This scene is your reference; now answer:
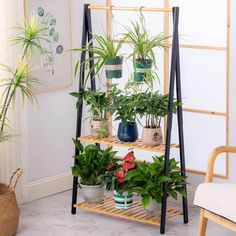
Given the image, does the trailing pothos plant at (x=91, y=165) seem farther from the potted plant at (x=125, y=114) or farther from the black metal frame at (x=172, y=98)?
the potted plant at (x=125, y=114)

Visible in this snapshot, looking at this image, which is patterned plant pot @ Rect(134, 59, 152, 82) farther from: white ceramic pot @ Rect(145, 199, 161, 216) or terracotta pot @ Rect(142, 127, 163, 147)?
white ceramic pot @ Rect(145, 199, 161, 216)

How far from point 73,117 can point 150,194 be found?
1.05m

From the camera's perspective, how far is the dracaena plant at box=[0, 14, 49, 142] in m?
4.40

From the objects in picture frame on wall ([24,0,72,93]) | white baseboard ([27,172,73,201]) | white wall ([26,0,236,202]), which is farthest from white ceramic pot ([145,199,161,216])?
picture frame on wall ([24,0,72,93])

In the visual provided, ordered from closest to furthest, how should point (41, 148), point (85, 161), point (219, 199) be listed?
point (219, 199) < point (85, 161) < point (41, 148)

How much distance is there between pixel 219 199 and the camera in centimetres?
378

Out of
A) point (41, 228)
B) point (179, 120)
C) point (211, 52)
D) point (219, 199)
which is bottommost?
point (41, 228)

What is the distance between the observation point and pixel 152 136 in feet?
14.6

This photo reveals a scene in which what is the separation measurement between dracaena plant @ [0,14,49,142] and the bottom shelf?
68 cm

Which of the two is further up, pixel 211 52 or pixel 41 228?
pixel 211 52

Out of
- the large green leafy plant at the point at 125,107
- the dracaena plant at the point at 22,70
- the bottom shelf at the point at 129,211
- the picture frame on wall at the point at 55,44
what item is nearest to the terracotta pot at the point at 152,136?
the large green leafy plant at the point at 125,107

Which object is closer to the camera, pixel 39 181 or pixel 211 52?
pixel 211 52

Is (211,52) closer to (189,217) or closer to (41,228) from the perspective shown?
(189,217)

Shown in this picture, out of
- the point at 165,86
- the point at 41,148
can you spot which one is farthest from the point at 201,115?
the point at 41,148
